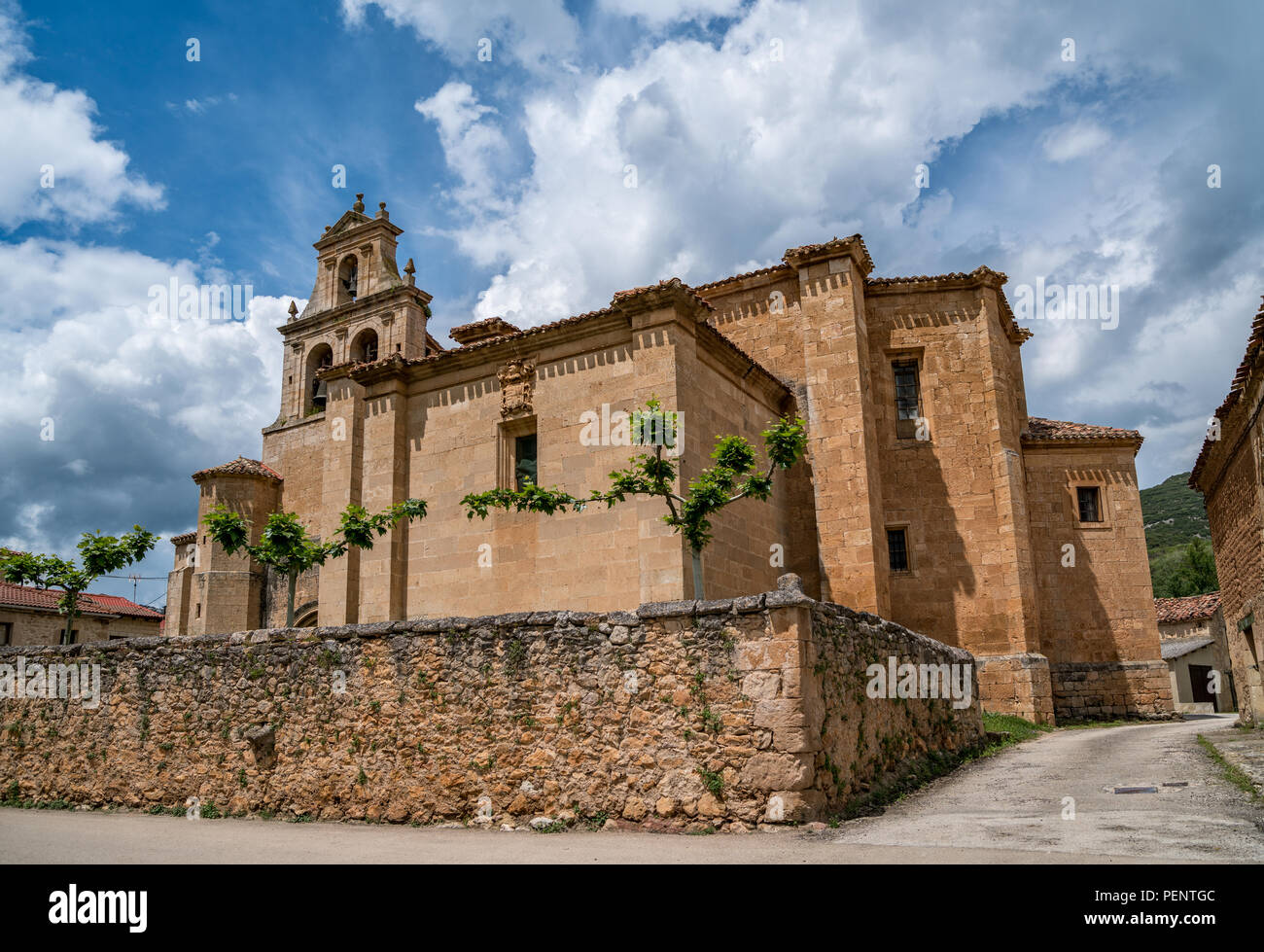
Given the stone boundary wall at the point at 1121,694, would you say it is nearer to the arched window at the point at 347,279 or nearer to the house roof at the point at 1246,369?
the house roof at the point at 1246,369

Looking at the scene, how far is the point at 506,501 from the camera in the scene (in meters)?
15.3

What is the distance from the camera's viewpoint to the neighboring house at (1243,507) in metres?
12.7

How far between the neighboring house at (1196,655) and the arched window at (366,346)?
31257 mm

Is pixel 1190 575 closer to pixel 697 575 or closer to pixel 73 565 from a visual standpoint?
pixel 697 575

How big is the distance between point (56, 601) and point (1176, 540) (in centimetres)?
7436

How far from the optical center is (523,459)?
17844mm

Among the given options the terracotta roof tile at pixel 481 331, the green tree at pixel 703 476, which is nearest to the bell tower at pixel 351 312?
the terracotta roof tile at pixel 481 331

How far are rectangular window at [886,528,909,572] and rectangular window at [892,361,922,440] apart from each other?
237cm
